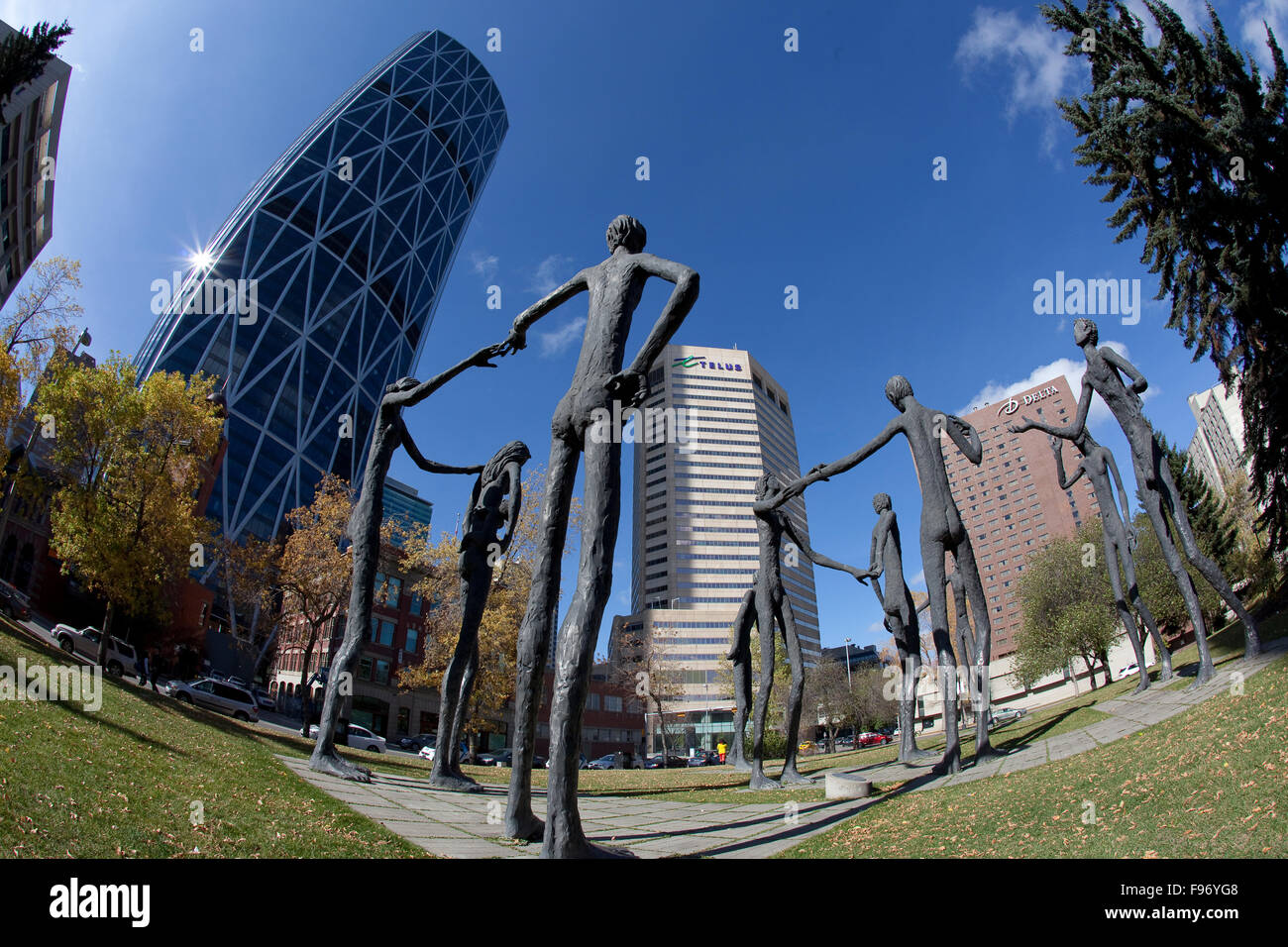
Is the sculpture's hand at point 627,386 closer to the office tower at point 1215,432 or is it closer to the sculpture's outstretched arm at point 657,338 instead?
the sculpture's outstretched arm at point 657,338

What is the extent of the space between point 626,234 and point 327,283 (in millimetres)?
116919

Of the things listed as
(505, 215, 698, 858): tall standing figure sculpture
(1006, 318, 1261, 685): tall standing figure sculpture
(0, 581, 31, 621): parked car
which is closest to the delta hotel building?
(0, 581, 31, 621): parked car

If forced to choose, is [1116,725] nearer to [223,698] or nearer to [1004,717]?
[223,698]

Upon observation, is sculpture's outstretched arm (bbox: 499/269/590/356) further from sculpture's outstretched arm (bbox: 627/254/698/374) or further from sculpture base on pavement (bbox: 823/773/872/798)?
sculpture base on pavement (bbox: 823/773/872/798)

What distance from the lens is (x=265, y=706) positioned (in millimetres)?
40688

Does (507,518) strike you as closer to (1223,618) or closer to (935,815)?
(935,815)

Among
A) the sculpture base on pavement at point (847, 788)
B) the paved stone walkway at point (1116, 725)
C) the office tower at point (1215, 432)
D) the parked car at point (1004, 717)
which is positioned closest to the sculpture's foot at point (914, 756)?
the parked car at point (1004, 717)

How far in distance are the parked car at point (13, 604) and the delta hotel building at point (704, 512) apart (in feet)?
278

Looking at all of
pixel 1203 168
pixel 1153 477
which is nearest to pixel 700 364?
pixel 1203 168

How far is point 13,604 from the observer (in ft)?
101

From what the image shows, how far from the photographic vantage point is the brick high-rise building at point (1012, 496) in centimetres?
14125

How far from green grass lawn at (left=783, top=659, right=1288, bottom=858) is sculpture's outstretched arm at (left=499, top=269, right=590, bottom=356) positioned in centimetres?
498

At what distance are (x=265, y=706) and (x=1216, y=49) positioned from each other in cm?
5494

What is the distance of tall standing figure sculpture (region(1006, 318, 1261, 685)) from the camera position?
25.4ft
